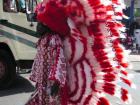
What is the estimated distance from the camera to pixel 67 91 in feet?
8.40

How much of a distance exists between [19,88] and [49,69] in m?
3.53

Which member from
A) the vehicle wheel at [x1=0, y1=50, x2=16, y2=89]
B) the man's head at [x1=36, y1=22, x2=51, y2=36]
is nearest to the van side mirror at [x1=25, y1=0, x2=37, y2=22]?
the vehicle wheel at [x1=0, y1=50, x2=16, y2=89]

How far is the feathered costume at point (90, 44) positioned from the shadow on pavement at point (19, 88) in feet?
10.2

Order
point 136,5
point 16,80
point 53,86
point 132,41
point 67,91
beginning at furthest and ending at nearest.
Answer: point 136,5, point 132,41, point 16,80, point 67,91, point 53,86

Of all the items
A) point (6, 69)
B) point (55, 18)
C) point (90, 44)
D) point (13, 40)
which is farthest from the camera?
point (6, 69)

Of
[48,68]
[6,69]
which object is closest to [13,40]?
[6,69]

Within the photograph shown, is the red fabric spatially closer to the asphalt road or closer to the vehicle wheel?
the asphalt road

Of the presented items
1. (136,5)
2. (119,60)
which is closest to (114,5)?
(119,60)

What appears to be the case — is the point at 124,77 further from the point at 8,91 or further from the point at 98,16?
the point at 8,91

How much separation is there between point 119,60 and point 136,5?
1634cm

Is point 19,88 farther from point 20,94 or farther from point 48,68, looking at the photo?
point 48,68

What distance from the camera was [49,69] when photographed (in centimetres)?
246

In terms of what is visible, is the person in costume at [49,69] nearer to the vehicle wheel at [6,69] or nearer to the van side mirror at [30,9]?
the van side mirror at [30,9]

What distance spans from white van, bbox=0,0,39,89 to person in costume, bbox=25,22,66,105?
9.18ft
